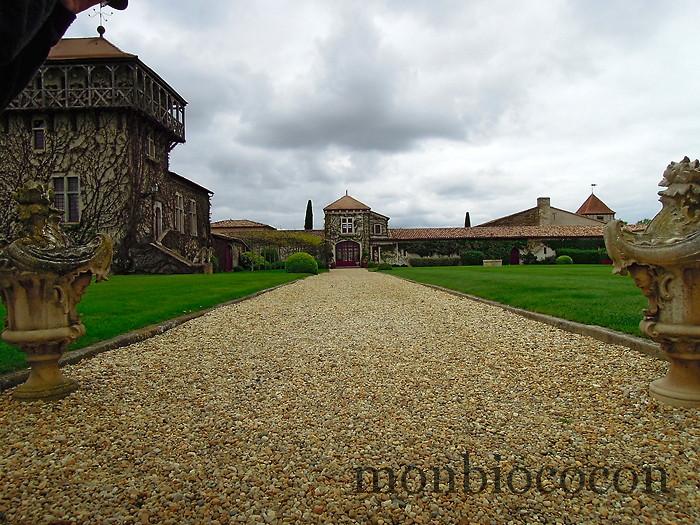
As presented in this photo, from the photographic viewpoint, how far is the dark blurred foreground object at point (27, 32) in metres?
0.97

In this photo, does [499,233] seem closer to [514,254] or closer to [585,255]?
[514,254]

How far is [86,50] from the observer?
22.8 meters

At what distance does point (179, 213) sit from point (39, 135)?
744 centimetres

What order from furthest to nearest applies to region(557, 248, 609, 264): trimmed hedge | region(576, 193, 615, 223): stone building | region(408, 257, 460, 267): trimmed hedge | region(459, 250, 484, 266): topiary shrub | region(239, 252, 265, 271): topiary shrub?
region(576, 193, 615, 223): stone building < region(408, 257, 460, 267): trimmed hedge < region(459, 250, 484, 266): topiary shrub < region(557, 248, 609, 264): trimmed hedge < region(239, 252, 265, 271): topiary shrub

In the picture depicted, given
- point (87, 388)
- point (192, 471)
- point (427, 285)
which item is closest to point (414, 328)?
point (87, 388)

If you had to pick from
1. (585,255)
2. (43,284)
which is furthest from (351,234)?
(43,284)

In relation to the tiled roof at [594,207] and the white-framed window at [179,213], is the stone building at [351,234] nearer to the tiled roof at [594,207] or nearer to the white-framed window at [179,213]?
the white-framed window at [179,213]

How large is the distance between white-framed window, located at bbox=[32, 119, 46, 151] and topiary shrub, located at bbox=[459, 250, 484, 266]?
30.0 meters

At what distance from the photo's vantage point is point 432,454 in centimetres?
253

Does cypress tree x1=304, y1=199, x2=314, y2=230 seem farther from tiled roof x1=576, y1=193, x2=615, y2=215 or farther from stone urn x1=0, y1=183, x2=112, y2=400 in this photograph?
stone urn x1=0, y1=183, x2=112, y2=400

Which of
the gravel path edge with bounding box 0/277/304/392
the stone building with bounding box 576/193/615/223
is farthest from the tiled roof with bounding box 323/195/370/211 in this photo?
the gravel path edge with bounding box 0/277/304/392

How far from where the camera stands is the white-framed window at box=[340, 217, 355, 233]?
4356cm

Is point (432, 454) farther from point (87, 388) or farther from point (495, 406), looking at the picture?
point (87, 388)

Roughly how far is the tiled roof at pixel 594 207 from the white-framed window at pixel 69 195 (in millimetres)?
54449
